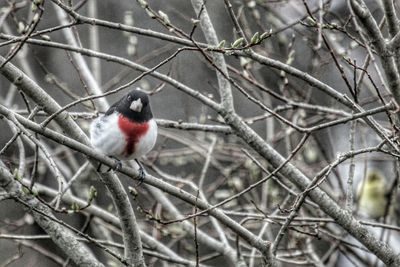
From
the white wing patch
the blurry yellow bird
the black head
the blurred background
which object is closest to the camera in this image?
the white wing patch

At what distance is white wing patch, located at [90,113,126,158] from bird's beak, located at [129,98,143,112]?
0.43 feet

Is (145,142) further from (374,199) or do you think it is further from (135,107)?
(374,199)

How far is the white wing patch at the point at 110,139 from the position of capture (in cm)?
456

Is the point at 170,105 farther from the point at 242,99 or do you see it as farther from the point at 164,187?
the point at 164,187

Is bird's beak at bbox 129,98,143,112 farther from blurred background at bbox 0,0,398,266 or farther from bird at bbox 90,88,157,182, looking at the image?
blurred background at bbox 0,0,398,266

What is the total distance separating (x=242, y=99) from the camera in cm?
1178

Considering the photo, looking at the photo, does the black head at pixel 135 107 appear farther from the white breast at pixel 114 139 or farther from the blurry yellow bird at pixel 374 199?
the blurry yellow bird at pixel 374 199

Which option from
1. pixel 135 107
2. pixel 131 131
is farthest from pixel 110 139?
pixel 135 107

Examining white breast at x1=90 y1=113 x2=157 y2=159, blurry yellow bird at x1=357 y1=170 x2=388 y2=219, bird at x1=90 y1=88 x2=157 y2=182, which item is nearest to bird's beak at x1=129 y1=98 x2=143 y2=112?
bird at x1=90 y1=88 x2=157 y2=182

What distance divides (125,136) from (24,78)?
0.91 m

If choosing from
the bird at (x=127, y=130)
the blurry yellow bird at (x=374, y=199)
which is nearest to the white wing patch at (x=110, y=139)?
the bird at (x=127, y=130)

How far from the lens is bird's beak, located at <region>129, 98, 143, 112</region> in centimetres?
465

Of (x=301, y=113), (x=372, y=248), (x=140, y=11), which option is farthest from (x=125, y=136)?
(x=140, y=11)

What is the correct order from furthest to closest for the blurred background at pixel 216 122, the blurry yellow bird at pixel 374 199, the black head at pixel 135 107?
the blurry yellow bird at pixel 374 199, the blurred background at pixel 216 122, the black head at pixel 135 107
